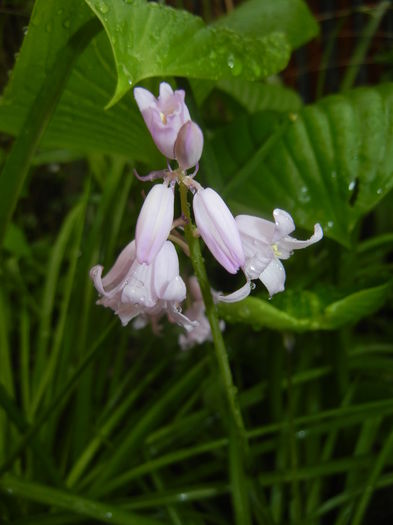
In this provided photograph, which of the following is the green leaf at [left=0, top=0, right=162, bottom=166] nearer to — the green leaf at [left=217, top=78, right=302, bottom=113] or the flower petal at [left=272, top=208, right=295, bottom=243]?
the flower petal at [left=272, top=208, right=295, bottom=243]

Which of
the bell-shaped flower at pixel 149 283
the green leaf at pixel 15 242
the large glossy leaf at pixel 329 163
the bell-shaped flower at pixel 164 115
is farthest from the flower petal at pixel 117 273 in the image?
the green leaf at pixel 15 242

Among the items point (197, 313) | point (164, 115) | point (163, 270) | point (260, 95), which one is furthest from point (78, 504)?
point (260, 95)

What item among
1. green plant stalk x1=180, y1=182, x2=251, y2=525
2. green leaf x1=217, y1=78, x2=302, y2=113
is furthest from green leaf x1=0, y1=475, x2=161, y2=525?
green leaf x1=217, y1=78, x2=302, y2=113

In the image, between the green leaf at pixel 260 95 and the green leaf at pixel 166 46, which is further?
the green leaf at pixel 260 95

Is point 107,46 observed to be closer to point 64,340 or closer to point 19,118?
point 19,118

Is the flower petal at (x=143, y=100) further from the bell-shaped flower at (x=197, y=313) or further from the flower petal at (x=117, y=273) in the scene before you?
the bell-shaped flower at (x=197, y=313)

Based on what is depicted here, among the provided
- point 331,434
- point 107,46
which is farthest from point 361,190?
point 331,434

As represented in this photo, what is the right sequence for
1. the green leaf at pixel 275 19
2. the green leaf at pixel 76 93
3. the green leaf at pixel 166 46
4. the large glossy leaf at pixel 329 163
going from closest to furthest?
the green leaf at pixel 166 46 → the green leaf at pixel 76 93 → the large glossy leaf at pixel 329 163 → the green leaf at pixel 275 19
